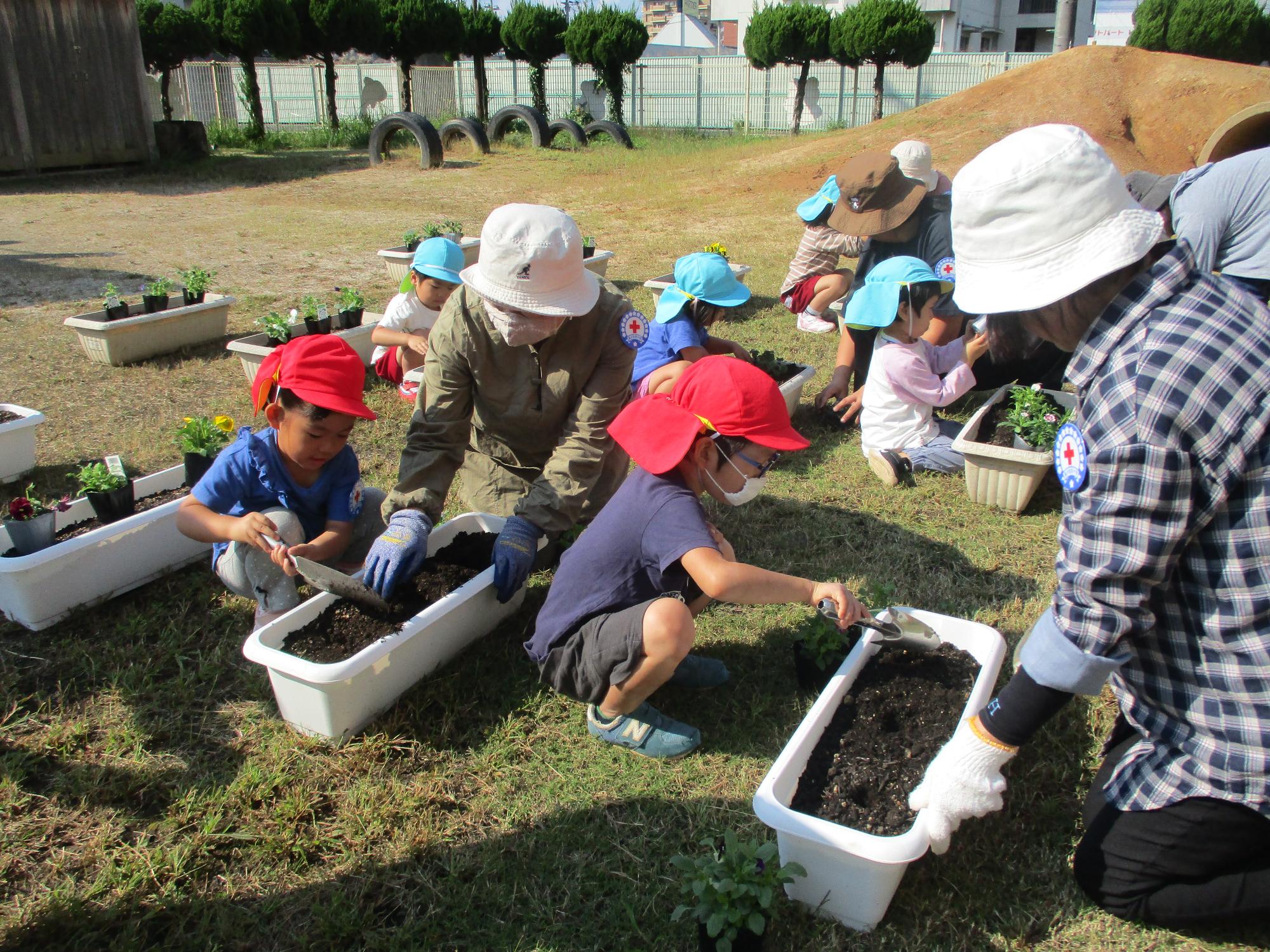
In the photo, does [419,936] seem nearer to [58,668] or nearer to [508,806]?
[508,806]

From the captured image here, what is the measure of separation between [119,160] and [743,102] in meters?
19.0

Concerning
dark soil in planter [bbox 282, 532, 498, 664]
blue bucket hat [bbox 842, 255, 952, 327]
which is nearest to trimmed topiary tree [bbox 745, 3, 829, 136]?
blue bucket hat [bbox 842, 255, 952, 327]

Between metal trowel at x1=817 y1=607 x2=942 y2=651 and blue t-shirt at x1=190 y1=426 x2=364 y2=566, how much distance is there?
5.40 feet

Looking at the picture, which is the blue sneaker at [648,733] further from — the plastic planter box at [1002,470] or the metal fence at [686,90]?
the metal fence at [686,90]

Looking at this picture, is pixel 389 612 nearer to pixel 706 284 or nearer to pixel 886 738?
pixel 886 738

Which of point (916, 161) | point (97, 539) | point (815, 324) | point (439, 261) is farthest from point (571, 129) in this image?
point (97, 539)

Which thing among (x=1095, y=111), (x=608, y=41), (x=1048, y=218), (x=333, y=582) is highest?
(x=608, y=41)

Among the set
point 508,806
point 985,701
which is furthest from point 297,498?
point 985,701

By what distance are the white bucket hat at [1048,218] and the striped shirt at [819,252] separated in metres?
4.64

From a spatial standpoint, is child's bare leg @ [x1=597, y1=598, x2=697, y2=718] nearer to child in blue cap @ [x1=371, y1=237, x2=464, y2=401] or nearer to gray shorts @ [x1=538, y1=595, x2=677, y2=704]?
gray shorts @ [x1=538, y1=595, x2=677, y2=704]

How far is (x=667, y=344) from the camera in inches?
165

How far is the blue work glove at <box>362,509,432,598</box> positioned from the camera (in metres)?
2.61

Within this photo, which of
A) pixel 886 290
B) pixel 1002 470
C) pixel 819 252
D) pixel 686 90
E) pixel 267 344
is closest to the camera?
pixel 1002 470

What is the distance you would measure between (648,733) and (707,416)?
916mm
